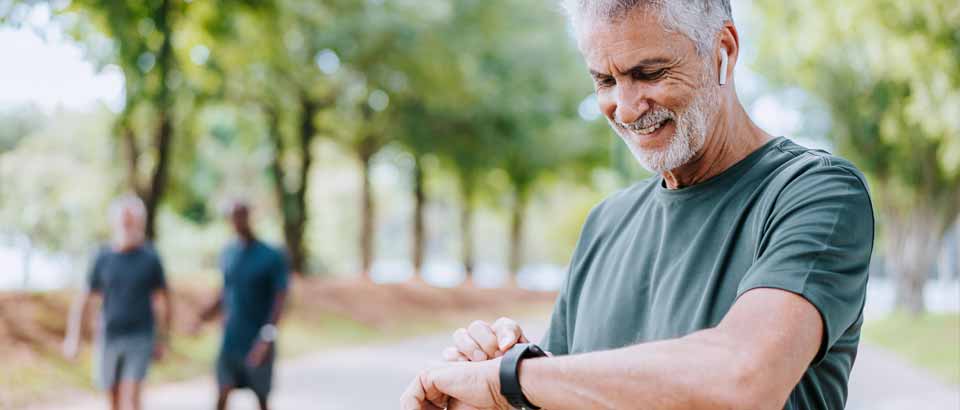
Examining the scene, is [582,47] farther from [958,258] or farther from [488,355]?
[958,258]

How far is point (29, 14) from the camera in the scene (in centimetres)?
1030

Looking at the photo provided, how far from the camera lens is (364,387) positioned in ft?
41.9

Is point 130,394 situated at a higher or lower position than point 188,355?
higher

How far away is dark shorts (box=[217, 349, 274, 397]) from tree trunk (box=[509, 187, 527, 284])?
25701 mm

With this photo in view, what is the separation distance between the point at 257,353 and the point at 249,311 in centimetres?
35

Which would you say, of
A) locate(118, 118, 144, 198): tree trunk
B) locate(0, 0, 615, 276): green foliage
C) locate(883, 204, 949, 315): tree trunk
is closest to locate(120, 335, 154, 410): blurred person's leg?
locate(0, 0, 615, 276): green foliage

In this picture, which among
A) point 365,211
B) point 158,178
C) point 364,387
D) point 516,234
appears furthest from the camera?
point 516,234

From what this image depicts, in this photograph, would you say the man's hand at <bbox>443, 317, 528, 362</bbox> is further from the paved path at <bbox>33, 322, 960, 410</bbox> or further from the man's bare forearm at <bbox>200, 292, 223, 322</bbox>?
the paved path at <bbox>33, 322, 960, 410</bbox>

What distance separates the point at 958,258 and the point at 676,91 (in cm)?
6920

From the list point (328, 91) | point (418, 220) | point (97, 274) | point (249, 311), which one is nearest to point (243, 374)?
point (249, 311)

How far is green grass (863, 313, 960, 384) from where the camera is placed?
48.7 feet

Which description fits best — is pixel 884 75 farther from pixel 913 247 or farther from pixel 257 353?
pixel 257 353

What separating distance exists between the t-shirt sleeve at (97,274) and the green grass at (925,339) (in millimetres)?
10943

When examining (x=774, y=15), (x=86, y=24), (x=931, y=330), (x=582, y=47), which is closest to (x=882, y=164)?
(x=931, y=330)
